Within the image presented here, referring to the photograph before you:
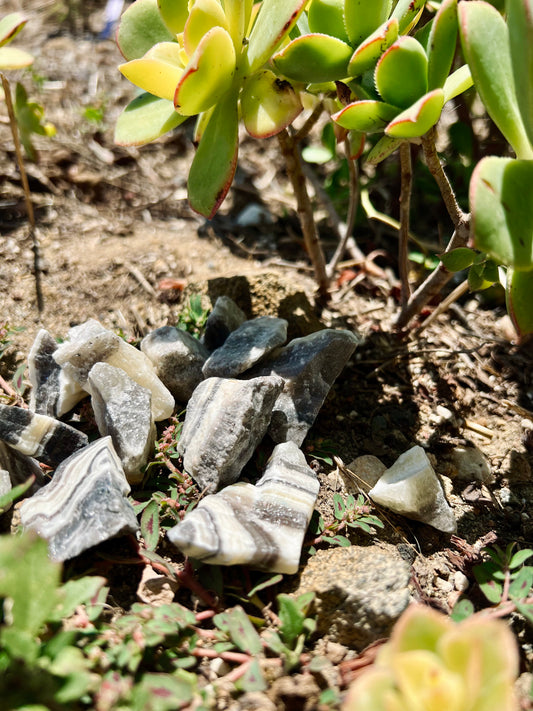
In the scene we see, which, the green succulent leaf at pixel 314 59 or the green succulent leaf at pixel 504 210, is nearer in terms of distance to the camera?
the green succulent leaf at pixel 504 210

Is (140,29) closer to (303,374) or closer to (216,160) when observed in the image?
(216,160)

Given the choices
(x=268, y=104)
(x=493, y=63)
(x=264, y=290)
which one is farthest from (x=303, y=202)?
(x=493, y=63)

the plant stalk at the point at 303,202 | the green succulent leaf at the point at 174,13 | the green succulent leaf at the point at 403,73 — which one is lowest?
the plant stalk at the point at 303,202

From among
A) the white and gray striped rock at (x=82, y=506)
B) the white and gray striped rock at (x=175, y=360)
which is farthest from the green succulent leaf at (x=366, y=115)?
the white and gray striped rock at (x=82, y=506)

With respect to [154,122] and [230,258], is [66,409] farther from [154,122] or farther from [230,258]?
[230,258]

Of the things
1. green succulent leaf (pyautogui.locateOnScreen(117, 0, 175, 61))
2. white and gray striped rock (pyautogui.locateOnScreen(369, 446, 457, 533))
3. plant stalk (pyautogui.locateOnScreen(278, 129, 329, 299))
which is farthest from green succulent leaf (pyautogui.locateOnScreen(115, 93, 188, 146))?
white and gray striped rock (pyautogui.locateOnScreen(369, 446, 457, 533))

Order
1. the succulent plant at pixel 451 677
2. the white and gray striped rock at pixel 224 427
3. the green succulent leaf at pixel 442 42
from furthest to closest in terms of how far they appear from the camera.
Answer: the white and gray striped rock at pixel 224 427 < the green succulent leaf at pixel 442 42 < the succulent plant at pixel 451 677

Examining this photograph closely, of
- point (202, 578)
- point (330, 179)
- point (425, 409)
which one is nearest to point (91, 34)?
point (330, 179)

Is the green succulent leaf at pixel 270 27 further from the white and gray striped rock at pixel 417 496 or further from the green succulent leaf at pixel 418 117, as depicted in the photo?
the white and gray striped rock at pixel 417 496
